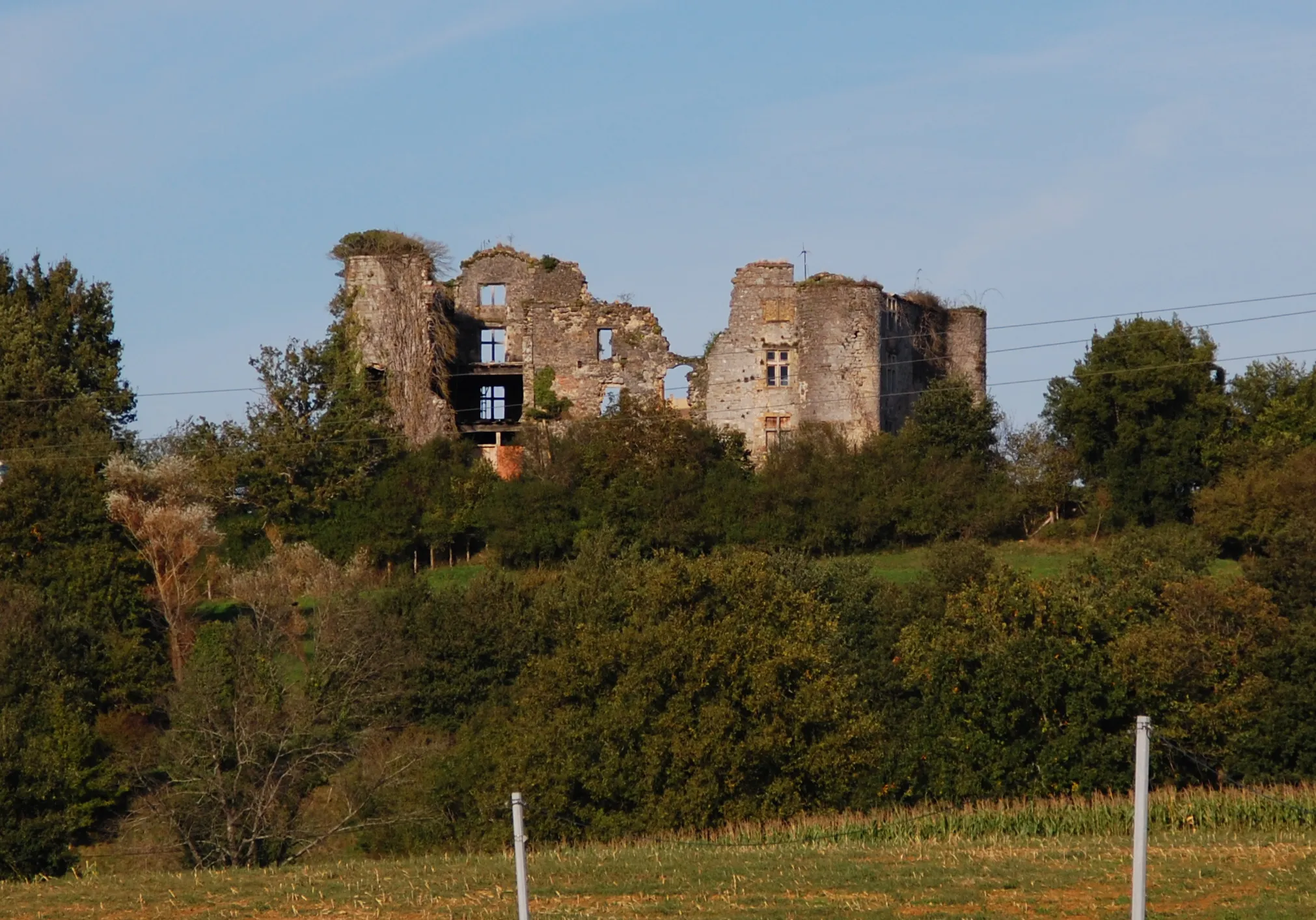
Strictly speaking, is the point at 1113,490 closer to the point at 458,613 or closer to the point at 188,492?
the point at 458,613

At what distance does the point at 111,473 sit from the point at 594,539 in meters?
12.0

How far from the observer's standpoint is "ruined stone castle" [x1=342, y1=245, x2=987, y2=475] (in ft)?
181

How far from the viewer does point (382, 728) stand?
45750 mm

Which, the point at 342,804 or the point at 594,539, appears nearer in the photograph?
the point at 342,804

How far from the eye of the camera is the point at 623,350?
57375 mm

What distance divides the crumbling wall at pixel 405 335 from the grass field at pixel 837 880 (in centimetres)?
2577

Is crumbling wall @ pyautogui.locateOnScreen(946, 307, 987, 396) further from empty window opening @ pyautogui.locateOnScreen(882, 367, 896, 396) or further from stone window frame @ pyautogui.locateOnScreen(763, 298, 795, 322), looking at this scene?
stone window frame @ pyautogui.locateOnScreen(763, 298, 795, 322)

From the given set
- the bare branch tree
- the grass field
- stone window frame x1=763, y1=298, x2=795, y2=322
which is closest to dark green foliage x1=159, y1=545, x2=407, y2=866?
the bare branch tree

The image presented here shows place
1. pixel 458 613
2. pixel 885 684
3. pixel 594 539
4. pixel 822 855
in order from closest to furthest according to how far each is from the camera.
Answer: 1. pixel 822 855
2. pixel 885 684
3. pixel 458 613
4. pixel 594 539

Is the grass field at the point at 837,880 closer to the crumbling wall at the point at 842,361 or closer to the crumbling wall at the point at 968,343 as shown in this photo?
the crumbling wall at the point at 842,361

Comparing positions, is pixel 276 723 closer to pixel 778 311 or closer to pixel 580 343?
pixel 580 343

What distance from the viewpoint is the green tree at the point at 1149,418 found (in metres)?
54.2

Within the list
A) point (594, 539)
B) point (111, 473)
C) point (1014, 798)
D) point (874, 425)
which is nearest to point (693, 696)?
point (1014, 798)

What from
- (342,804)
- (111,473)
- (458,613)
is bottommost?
(342,804)
